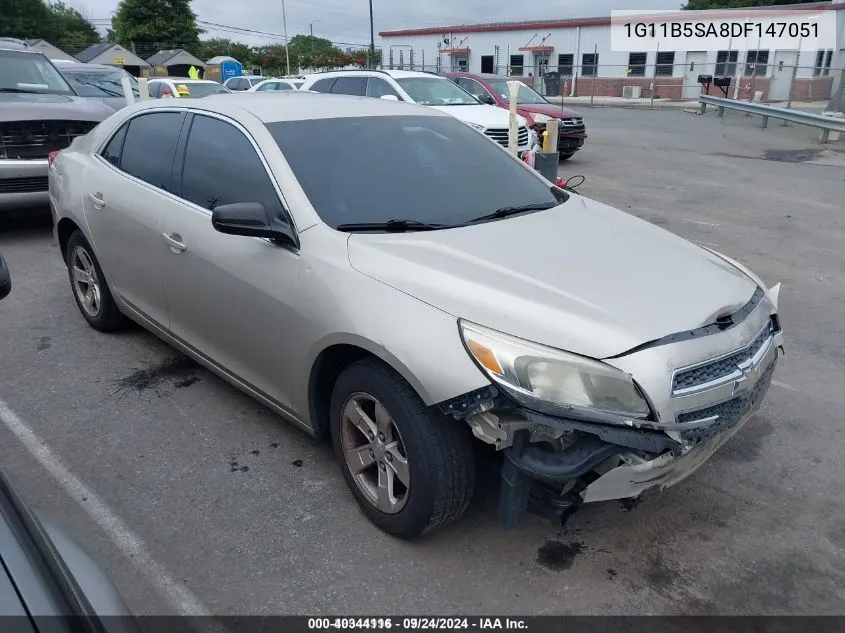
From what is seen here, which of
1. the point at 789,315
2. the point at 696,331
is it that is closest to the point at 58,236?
the point at 696,331

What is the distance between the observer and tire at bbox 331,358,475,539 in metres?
2.55

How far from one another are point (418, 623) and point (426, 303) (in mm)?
1175

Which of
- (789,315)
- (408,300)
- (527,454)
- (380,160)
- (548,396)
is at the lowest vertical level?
(789,315)

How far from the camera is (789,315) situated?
5488mm

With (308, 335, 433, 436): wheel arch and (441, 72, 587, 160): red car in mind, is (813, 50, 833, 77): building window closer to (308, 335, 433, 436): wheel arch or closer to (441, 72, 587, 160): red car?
(441, 72, 587, 160): red car

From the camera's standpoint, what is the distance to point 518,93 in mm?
14602

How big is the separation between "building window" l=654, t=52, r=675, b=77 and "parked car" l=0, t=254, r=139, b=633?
4247cm

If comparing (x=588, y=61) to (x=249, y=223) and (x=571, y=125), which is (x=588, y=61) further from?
(x=249, y=223)

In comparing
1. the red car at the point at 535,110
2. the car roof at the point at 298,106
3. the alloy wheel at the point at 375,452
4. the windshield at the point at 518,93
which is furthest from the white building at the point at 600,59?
the alloy wheel at the point at 375,452

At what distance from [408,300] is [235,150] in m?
1.45

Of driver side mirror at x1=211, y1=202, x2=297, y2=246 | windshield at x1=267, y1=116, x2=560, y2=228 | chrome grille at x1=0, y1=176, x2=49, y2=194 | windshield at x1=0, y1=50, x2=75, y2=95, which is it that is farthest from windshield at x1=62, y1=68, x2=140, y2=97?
driver side mirror at x1=211, y1=202, x2=297, y2=246

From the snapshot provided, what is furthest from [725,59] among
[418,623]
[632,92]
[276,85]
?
[418,623]

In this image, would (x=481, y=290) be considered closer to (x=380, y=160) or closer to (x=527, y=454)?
(x=527, y=454)

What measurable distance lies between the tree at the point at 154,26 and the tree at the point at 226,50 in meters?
2.26
